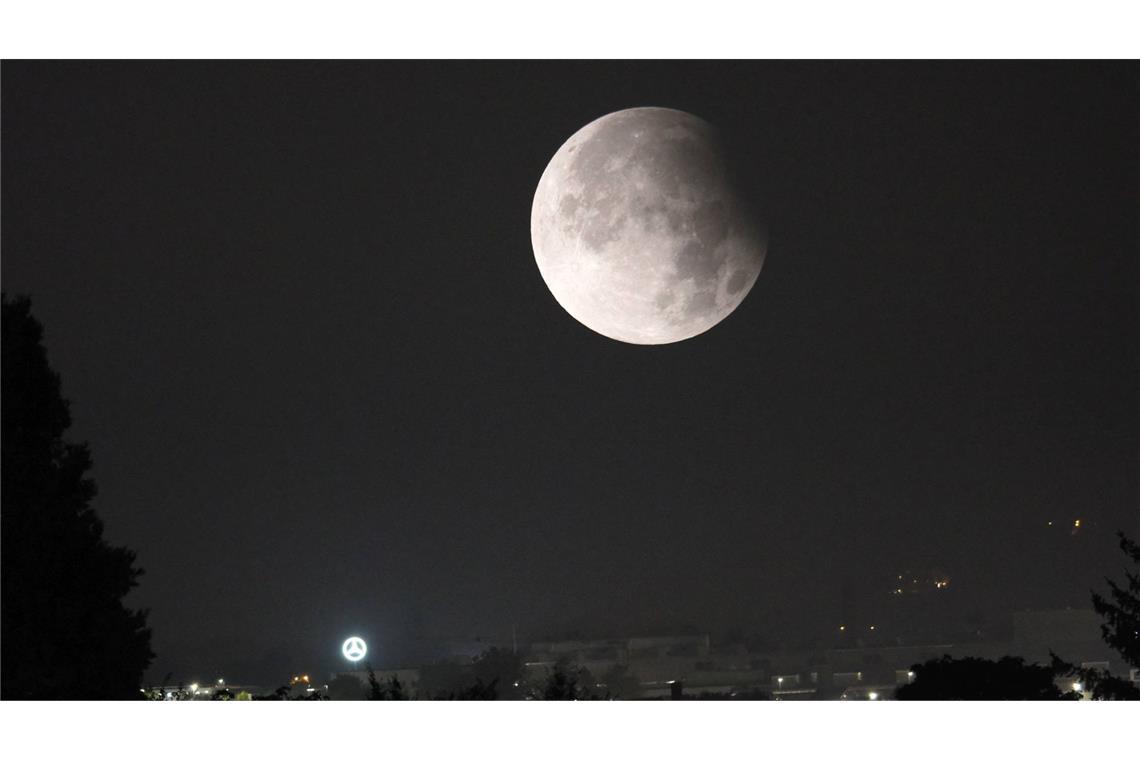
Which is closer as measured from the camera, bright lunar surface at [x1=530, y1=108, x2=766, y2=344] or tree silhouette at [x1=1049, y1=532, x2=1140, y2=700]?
bright lunar surface at [x1=530, y1=108, x2=766, y2=344]

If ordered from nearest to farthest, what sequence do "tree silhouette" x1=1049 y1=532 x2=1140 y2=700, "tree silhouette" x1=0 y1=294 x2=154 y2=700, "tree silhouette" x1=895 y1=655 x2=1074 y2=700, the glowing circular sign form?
"tree silhouette" x1=0 y1=294 x2=154 y2=700, "tree silhouette" x1=1049 y1=532 x2=1140 y2=700, "tree silhouette" x1=895 y1=655 x2=1074 y2=700, the glowing circular sign

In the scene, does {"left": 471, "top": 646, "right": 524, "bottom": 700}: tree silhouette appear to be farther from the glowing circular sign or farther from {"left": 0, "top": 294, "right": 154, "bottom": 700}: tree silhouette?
{"left": 0, "top": 294, "right": 154, "bottom": 700}: tree silhouette

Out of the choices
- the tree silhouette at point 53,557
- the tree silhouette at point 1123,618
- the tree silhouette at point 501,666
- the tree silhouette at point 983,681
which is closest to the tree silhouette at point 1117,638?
the tree silhouette at point 1123,618

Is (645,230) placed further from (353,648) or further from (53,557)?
(353,648)

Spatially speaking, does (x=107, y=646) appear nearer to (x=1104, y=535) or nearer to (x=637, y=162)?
(x=637, y=162)

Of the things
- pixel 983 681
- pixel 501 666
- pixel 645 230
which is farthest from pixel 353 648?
pixel 645 230

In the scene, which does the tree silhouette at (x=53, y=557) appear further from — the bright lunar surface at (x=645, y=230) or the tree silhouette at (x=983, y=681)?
the tree silhouette at (x=983, y=681)

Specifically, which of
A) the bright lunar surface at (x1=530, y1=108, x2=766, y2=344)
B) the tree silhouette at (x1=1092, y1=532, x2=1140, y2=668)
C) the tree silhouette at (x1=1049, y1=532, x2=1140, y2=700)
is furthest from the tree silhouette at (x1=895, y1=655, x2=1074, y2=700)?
the bright lunar surface at (x1=530, y1=108, x2=766, y2=344)
